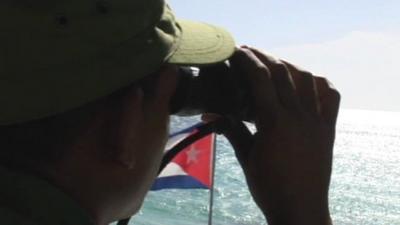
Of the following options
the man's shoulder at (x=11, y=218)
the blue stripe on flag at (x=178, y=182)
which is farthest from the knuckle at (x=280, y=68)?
the blue stripe on flag at (x=178, y=182)

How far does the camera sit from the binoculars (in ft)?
3.31

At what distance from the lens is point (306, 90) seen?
100 cm

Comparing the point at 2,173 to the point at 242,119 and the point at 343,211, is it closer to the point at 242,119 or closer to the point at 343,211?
the point at 242,119

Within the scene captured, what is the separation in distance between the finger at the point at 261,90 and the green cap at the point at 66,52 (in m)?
0.20

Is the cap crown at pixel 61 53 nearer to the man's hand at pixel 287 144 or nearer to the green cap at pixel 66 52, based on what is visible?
the green cap at pixel 66 52

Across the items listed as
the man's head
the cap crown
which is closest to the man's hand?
the man's head

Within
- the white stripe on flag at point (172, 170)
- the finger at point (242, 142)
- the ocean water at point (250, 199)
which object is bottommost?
the ocean water at point (250, 199)

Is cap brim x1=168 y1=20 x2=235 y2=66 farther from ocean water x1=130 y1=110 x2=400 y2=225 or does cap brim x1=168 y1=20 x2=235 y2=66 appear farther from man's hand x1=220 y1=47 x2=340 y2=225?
ocean water x1=130 y1=110 x2=400 y2=225

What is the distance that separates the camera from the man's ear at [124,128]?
83 centimetres

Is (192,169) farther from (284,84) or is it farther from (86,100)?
(86,100)

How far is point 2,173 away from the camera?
786 mm

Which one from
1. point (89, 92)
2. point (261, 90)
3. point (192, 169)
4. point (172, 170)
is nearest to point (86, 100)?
point (89, 92)

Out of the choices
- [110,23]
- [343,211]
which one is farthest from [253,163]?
[343,211]

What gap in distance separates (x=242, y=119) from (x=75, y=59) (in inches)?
13.4
